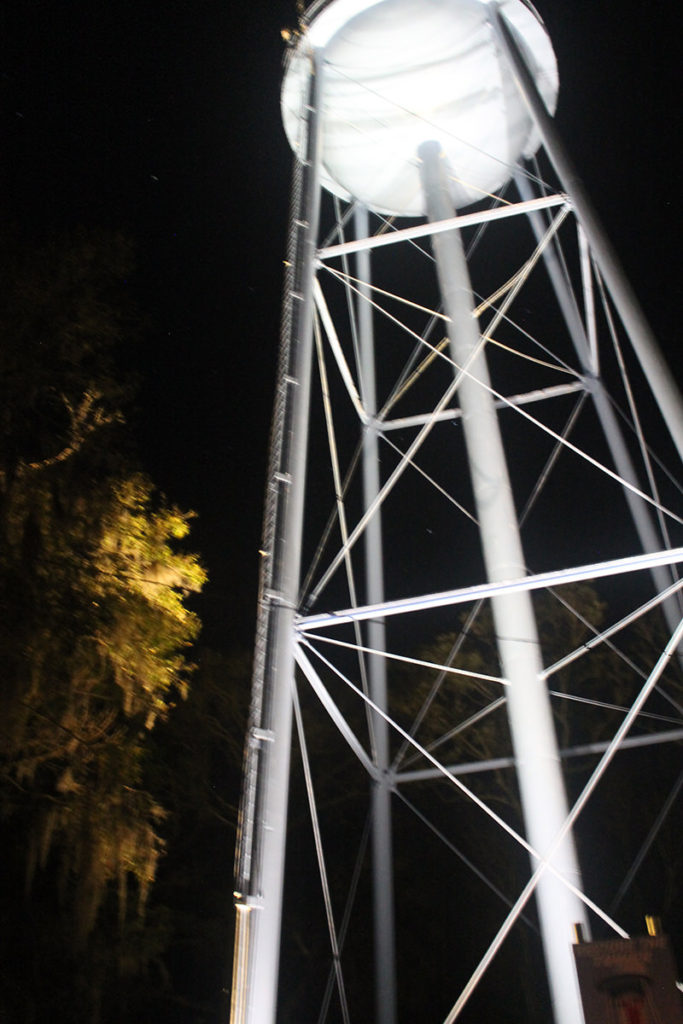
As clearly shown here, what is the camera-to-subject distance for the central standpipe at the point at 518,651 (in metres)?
5.38

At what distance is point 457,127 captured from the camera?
9562 millimetres

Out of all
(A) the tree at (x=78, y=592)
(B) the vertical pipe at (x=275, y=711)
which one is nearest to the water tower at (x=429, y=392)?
(B) the vertical pipe at (x=275, y=711)

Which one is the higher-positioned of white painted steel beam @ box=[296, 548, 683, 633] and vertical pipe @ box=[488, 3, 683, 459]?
vertical pipe @ box=[488, 3, 683, 459]

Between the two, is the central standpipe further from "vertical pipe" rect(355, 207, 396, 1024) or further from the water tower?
"vertical pipe" rect(355, 207, 396, 1024)

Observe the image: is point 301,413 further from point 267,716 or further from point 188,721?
point 188,721

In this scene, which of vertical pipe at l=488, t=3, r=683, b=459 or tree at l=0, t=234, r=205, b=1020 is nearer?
vertical pipe at l=488, t=3, r=683, b=459

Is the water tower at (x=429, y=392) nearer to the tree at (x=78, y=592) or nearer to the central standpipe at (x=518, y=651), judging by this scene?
the central standpipe at (x=518, y=651)

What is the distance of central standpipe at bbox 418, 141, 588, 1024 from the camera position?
5375 mm

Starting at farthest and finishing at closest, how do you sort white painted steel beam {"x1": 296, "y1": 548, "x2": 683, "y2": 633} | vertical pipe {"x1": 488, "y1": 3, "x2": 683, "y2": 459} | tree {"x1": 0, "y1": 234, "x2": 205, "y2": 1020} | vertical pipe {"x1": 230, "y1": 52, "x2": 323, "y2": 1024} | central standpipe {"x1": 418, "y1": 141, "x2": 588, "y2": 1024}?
tree {"x1": 0, "y1": 234, "x2": 205, "y2": 1020}, vertical pipe {"x1": 488, "y1": 3, "x2": 683, "y2": 459}, central standpipe {"x1": 418, "y1": 141, "x2": 588, "y2": 1024}, white painted steel beam {"x1": 296, "y1": 548, "x2": 683, "y2": 633}, vertical pipe {"x1": 230, "y1": 52, "x2": 323, "y2": 1024}

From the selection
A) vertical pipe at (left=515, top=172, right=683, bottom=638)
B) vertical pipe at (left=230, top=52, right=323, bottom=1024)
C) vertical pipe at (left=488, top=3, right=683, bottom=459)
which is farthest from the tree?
vertical pipe at (left=488, top=3, right=683, bottom=459)

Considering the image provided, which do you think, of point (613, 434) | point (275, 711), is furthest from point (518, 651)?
point (613, 434)

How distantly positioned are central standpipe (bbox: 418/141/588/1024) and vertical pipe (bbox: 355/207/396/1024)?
1.08 meters

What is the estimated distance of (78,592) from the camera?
341 inches

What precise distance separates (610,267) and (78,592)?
558cm
